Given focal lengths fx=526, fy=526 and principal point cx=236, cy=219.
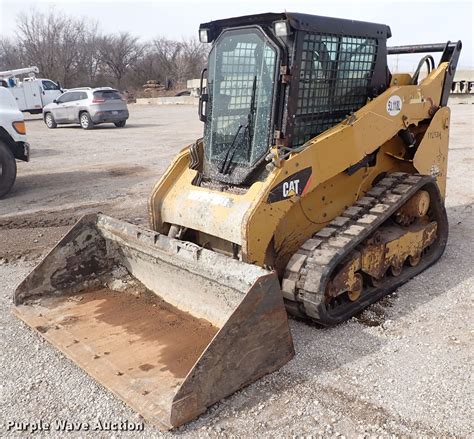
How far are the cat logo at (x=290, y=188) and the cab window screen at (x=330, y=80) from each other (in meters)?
0.42

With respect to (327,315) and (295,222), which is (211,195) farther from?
(327,315)

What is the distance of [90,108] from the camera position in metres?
19.9

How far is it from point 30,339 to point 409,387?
275 centimetres

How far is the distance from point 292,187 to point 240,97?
0.98 metres

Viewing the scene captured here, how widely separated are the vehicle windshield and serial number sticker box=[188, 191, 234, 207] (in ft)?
0.98

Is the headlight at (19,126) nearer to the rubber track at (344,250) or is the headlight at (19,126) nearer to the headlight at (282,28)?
the headlight at (282,28)

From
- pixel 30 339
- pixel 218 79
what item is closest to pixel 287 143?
pixel 218 79

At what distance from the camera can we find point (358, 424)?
2.97 m

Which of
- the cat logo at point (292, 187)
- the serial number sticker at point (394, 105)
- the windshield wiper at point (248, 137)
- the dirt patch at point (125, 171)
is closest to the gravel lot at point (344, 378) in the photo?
the cat logo at point (292, 187)

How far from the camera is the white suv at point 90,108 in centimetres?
1981

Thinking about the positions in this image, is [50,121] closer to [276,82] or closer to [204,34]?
[204,34]

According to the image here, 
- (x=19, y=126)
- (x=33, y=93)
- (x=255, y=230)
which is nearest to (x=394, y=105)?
(x=255, y=230)

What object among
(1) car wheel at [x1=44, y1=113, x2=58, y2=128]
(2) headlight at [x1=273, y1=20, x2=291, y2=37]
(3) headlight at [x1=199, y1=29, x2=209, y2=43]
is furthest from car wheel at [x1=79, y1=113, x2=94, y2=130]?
(2) headlight at [x1=273, y1=20, x2=291, y2=37]

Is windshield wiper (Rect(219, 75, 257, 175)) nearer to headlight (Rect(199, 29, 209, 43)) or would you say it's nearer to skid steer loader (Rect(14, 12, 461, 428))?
skid steer loader (Rect(14, 12, 461, 428))
